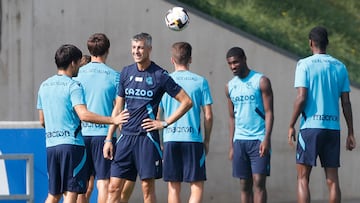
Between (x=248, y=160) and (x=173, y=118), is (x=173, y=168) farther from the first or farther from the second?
(x=173, y=118)

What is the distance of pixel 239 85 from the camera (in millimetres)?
12977

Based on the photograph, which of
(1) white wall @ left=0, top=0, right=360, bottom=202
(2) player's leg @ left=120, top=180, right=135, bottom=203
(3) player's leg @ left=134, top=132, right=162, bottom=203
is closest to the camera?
(3) player's leg @ left=134, top=132, right=162, bottom=203

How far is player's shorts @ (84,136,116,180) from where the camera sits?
13000 mm

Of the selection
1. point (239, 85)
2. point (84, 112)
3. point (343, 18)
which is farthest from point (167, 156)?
point (343, 18)

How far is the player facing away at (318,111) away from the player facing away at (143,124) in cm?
160

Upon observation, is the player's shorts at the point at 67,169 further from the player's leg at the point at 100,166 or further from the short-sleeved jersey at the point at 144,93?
the player's leg at the point at 100,166

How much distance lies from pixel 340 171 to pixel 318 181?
1.21 feet

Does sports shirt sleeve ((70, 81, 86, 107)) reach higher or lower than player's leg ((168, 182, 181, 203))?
higher

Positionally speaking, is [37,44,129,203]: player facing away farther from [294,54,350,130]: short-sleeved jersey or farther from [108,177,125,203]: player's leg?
[294,54,350,130]: short-sleeved jersey

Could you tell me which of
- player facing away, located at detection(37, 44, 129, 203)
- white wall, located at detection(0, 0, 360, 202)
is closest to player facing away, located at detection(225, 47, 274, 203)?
player facing away, located at detection(37, 44, 129, 203)

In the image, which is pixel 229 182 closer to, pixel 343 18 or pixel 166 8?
pixel 166 8

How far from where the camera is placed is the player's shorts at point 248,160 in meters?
12.8

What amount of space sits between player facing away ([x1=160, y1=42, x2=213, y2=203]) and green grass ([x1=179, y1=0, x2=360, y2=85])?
438 centimetres

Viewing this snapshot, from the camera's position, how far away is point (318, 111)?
40.9 ft
